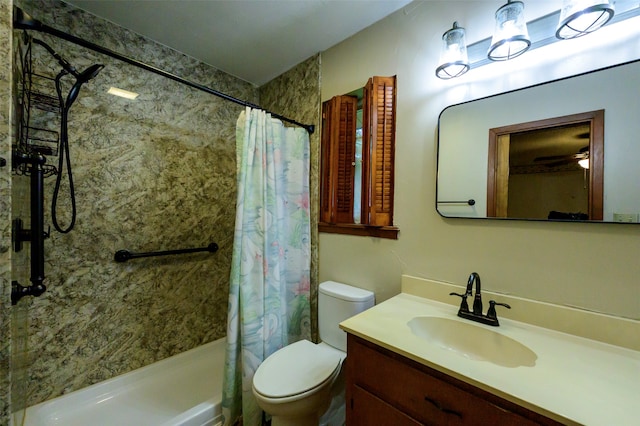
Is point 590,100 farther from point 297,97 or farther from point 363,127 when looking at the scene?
point 297,97

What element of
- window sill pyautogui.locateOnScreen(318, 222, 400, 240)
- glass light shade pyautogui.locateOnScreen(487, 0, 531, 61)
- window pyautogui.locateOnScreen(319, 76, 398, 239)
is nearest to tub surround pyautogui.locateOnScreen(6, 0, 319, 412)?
window pyautogui.locateOnScreen(319, 76, 398, 239)

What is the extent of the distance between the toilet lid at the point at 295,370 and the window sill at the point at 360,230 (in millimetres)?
740

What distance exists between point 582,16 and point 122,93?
8.00 feet

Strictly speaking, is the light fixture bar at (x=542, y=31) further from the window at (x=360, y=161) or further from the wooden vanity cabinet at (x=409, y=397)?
the wooden vanity cabinet at (x=409, y=397)

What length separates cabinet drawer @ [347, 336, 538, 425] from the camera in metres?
0.69

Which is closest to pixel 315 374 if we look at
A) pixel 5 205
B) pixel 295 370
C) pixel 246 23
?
pixel 295 370

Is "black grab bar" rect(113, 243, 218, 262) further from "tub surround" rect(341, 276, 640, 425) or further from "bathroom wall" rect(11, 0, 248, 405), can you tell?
"tub surround" rect(341, 276, 640, 425)

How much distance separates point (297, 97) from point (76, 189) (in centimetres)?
165

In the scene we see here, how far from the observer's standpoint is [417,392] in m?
0.82

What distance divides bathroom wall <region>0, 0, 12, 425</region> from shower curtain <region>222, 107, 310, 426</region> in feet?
2.60

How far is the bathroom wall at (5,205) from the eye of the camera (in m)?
0.78

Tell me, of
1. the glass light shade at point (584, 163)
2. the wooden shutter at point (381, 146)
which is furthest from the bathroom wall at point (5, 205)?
the glass light shade at point (584, 163)

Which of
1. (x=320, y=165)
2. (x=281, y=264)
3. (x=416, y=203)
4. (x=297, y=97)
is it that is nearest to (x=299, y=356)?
(x=281, y=264)

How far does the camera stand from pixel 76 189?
4.99ft
